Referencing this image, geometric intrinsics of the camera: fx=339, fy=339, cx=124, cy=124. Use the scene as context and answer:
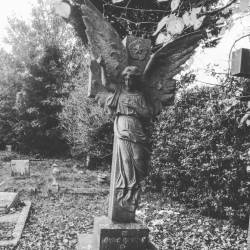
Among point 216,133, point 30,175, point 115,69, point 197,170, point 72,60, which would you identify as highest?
point 72,60

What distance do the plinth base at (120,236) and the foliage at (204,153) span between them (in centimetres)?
248

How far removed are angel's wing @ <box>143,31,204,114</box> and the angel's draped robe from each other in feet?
0.77

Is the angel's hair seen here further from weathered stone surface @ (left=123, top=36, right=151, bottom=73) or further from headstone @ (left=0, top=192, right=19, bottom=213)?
headstone @ (left=0, top=192, right=19, bottom=213)

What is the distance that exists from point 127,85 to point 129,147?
77 centimetres

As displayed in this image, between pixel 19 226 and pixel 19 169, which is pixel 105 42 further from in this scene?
pixel 19 169

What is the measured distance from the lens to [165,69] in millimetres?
4391

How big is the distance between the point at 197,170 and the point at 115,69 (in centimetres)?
408

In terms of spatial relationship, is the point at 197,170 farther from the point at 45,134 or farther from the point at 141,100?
the point at 45,134

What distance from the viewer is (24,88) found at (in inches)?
719

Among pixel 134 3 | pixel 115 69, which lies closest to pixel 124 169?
pixel 115 69

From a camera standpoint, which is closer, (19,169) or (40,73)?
(19,169)

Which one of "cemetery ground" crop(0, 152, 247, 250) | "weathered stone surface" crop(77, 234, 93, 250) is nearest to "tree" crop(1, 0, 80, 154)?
"cemetery ground" crop(0, 152, 247, 250)

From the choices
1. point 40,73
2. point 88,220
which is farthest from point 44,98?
point 88,220

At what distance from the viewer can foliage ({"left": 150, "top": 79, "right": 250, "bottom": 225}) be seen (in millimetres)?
6480
